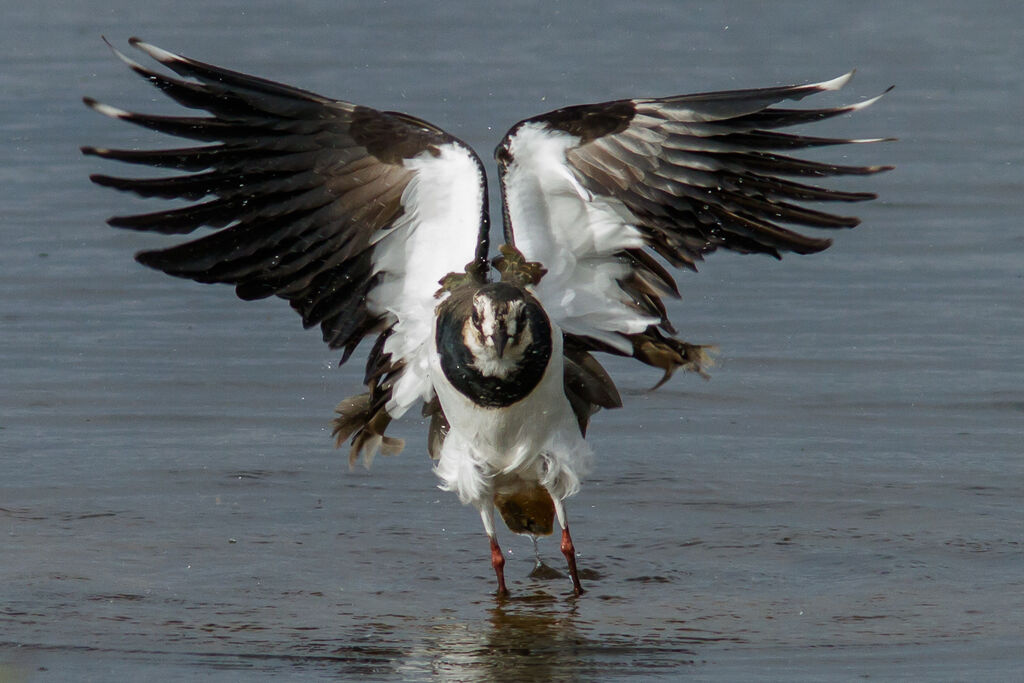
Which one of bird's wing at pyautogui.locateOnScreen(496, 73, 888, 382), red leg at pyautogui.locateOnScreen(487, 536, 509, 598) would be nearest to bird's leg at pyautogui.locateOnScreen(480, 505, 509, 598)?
red leg at pyautogui.locateOnScreen(487, 536, 509, 598)

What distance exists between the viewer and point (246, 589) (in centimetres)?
682

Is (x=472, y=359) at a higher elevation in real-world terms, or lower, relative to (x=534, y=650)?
higher

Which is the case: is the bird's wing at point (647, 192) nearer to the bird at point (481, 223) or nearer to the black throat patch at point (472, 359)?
the bird at point (481, 223)

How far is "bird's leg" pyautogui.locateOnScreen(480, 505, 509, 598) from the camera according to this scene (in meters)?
7.01

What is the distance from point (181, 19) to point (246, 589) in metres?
11.5

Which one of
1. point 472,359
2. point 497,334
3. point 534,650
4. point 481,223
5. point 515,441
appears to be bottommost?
point 534,650

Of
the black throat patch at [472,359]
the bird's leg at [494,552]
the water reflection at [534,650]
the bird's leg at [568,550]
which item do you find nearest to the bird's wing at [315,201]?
the black throat patch at [472,359]

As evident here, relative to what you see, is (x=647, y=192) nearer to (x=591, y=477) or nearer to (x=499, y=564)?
(x=499, y=564)

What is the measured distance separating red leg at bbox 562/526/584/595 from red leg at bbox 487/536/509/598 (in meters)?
0.25

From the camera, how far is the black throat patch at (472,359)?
662cm

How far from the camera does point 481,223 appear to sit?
6.61m

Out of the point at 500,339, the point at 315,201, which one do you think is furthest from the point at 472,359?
the point at 315,201

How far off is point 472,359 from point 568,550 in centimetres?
93

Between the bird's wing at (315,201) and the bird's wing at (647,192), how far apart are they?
275mm
